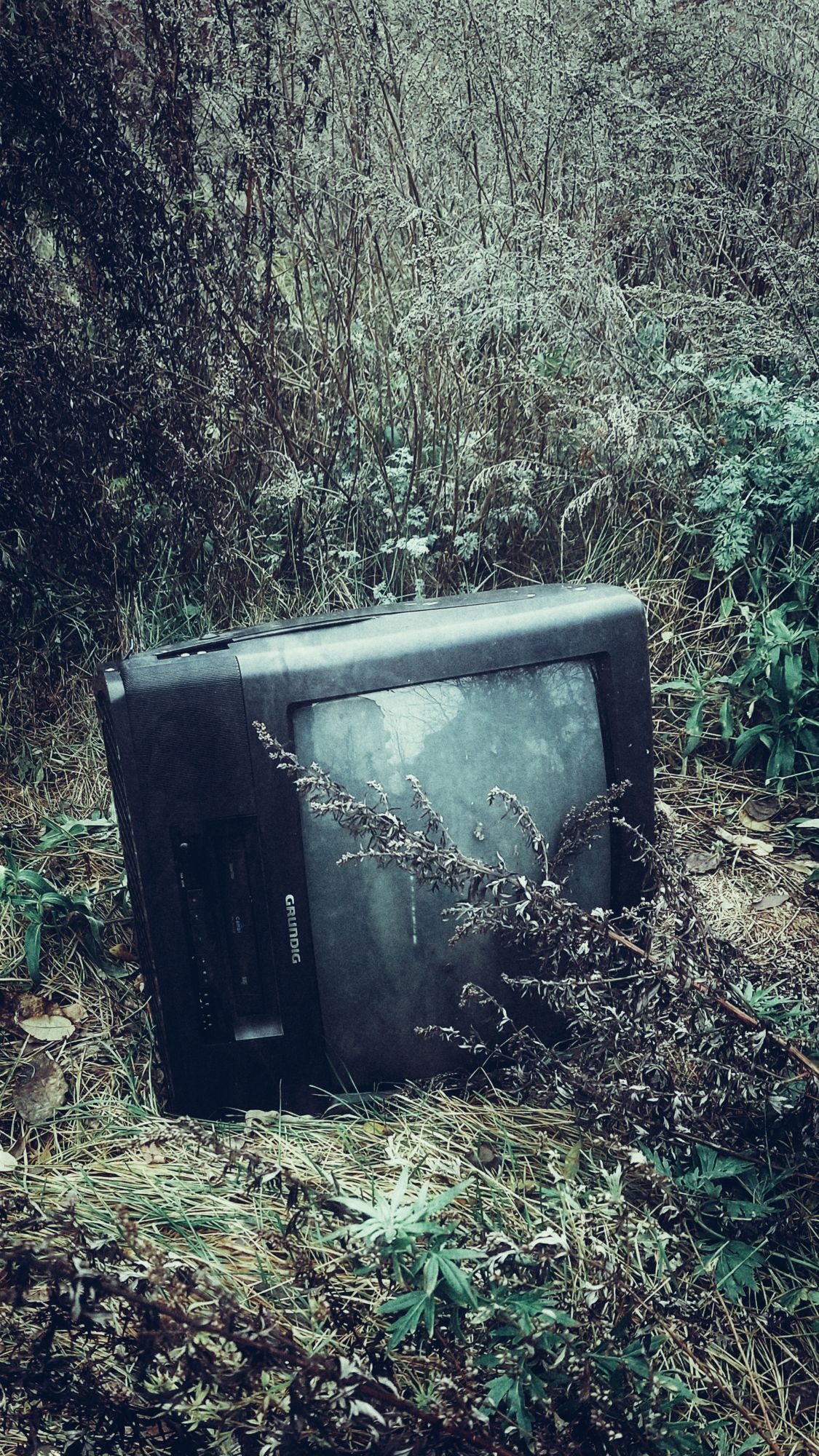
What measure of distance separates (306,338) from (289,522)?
526mm

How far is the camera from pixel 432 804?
4.70ft

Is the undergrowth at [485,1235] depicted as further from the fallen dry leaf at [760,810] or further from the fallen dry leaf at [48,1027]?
the fallen dry leaf at [760,810]

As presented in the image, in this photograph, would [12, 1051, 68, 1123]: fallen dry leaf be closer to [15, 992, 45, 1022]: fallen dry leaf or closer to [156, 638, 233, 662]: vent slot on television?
[15, 992, 45, 1022]: fallen dry leaf

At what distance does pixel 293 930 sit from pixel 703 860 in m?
1.14

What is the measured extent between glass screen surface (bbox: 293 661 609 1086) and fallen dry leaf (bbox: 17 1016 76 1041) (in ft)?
2.11

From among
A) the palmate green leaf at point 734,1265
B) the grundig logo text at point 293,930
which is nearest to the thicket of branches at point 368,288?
the grundig logo text at point 293,930

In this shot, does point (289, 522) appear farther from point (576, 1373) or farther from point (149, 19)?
point (576, 1373)

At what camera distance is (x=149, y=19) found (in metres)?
2.18

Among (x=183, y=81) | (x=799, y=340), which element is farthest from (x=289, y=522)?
(x=799, y=340)

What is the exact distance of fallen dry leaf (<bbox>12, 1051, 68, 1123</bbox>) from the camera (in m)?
1.68

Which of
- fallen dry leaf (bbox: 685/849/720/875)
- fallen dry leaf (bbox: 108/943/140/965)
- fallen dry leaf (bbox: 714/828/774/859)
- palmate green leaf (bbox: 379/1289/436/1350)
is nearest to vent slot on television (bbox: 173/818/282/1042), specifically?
palmate green leaf (bbox: 379/1289/436/1350)

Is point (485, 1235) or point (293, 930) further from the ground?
point (293, 930)

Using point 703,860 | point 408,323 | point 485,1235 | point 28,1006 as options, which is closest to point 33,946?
point 28,1006

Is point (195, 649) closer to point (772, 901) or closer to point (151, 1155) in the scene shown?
point (151, 1155)
